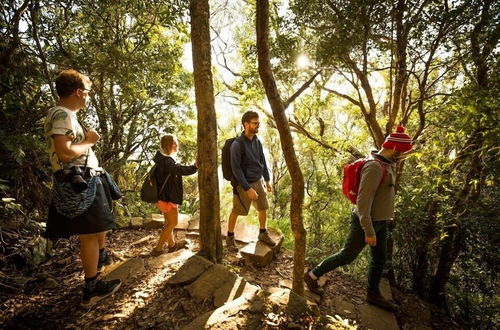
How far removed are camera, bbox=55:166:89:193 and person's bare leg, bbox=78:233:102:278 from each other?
553 millimetres

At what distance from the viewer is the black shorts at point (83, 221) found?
250 cm

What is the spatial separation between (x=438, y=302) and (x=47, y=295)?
23.1 ft

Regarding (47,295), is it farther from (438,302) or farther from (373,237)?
(438,302)

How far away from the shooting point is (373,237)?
10.6 feet

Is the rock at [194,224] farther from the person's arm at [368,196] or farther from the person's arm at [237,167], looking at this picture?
the person's arm at [368,196]

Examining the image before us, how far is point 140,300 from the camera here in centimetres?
284

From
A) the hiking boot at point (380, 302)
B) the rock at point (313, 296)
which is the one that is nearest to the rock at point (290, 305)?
the rock at point (313, 296)

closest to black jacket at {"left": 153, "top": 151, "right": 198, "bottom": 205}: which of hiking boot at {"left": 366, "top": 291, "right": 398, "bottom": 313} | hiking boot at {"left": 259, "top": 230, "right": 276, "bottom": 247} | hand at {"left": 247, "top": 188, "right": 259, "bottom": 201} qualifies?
hand at {"left": 247, "top": 188, "right": 259, "bottom": 201}

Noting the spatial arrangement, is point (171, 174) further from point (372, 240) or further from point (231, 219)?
point (372, 240)

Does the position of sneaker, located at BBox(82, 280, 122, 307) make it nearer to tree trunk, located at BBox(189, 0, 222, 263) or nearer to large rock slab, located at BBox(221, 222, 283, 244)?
tree trunk, located at BBox(189, 0, 222, 263)

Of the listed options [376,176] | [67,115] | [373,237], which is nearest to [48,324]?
[67,115]

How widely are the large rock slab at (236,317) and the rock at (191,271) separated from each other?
0.92 m

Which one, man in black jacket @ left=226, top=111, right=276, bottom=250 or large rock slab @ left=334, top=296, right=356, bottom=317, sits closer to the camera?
large rock slab @ left=334, top=296, right=356, bottom=317

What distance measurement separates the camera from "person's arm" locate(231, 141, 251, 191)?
4.09 metres
